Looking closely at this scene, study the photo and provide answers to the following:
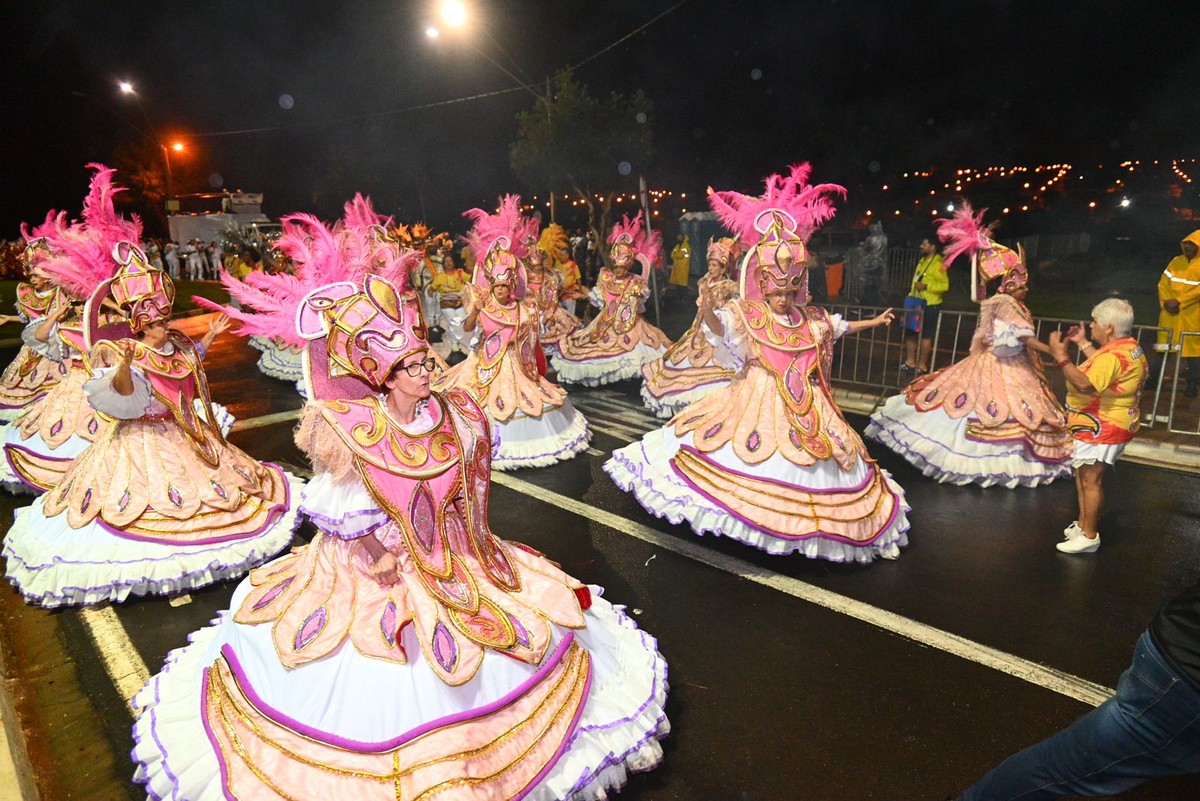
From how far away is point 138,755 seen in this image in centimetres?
303

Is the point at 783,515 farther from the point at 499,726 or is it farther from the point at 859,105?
the point at 859,105

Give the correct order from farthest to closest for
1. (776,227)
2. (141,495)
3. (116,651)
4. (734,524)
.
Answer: (776,227)
(734,524)
(141,495)
(116,651)

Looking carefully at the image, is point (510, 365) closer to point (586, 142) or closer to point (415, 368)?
point (415, 368)

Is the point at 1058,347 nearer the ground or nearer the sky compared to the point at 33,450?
nearer the sky

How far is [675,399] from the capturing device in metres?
9.50

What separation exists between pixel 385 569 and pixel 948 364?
11430 millimetres

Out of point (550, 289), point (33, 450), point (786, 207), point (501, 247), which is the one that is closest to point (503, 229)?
point (501, 247)

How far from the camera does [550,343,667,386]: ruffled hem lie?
37.4 feet

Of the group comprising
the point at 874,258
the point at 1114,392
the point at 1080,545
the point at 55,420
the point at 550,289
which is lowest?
the point at 1080,545

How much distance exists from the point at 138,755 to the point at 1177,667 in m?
Result: 3.83

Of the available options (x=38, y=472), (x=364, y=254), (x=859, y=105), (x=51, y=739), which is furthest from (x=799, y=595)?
(x=859, y=105)

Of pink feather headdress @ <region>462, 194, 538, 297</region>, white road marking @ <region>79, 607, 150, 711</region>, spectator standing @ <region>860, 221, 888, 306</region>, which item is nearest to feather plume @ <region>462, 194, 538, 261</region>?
pink feather headdress @ <region>462, 194, 538, 297</region>

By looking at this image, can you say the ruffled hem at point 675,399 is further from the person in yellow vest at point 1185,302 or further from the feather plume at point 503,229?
the person in yellow vest at point 1185,302

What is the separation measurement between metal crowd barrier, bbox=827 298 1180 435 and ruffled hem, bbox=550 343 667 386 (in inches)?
119
